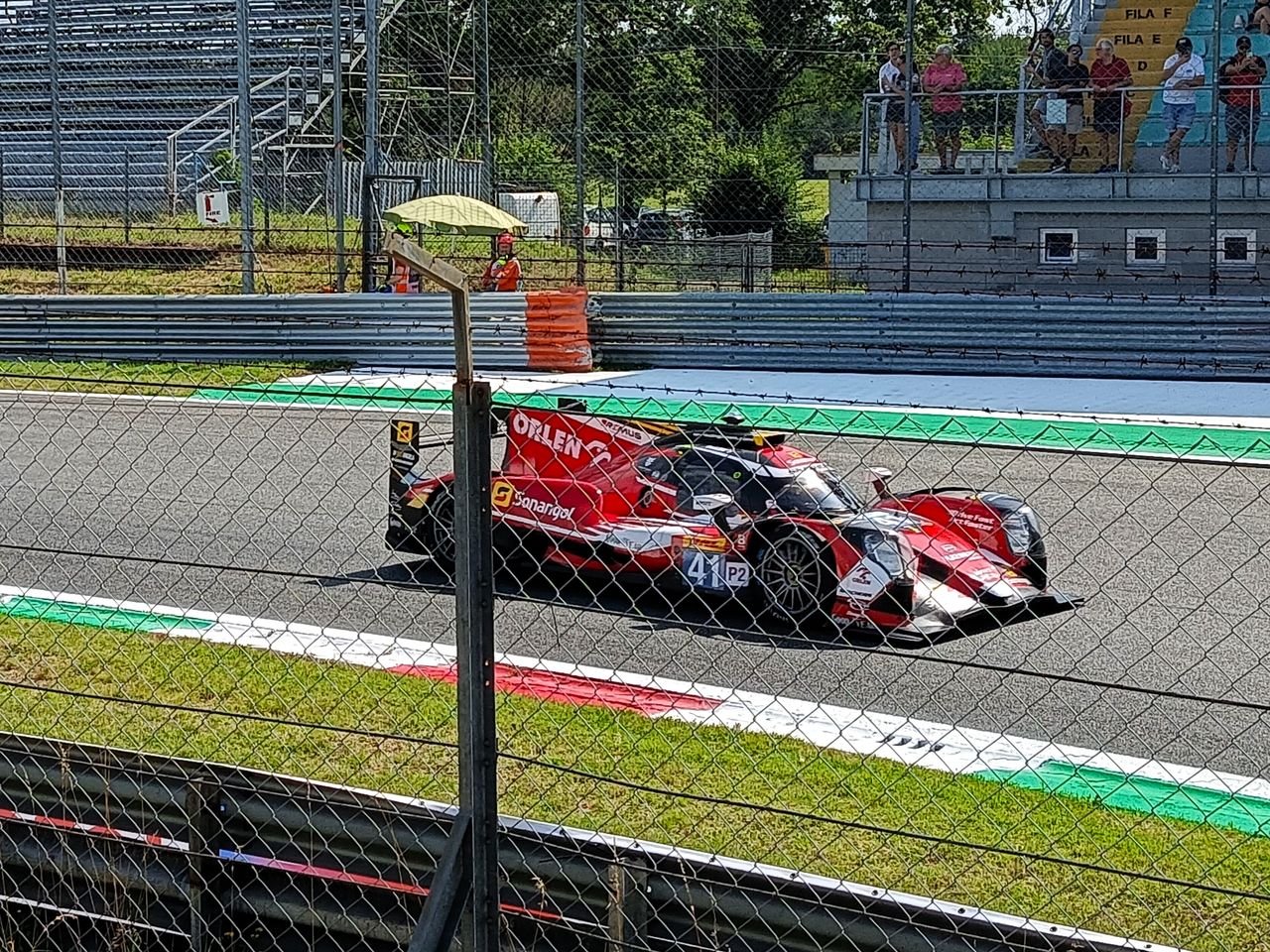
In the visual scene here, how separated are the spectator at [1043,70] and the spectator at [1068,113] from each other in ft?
0.17

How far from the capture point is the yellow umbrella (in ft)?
59.4

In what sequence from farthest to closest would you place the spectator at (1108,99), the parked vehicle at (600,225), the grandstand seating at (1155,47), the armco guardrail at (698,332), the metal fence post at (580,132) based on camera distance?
the parked vehicle at (600,225), the grandstand seating at (1155,47), the metal fence post at (580,132), the spectator at (1108,99), the armco guardrail at (698,332)

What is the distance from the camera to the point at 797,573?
23.9 ft

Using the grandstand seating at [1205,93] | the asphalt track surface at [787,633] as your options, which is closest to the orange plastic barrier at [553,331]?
the asphalt track surface at [787,633]

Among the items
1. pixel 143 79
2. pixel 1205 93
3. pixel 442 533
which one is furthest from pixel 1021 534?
pixel 143 79

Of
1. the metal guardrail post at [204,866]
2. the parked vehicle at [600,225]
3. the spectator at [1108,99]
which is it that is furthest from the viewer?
the parked vehicle at [600,225]

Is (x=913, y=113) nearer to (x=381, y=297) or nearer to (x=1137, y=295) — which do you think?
(x=1137, y=295)

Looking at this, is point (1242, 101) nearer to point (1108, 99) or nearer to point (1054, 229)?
point (1108, 99)

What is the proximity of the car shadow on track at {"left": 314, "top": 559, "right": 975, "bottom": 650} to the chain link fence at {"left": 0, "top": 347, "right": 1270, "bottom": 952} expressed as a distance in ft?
0.10

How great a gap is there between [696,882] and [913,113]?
14.7 metres

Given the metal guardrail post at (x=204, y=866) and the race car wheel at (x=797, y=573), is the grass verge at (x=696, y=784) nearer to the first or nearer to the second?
the metal guardrail post at (x=204, y=866)

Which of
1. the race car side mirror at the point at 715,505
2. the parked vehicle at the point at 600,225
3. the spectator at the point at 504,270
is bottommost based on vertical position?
the race car side mirror at the point at 715,505

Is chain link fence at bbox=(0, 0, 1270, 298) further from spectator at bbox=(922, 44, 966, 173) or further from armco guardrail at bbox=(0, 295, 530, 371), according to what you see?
armco guardrail at bbox=(0, 295, 530, 371)

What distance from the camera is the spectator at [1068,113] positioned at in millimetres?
17281
